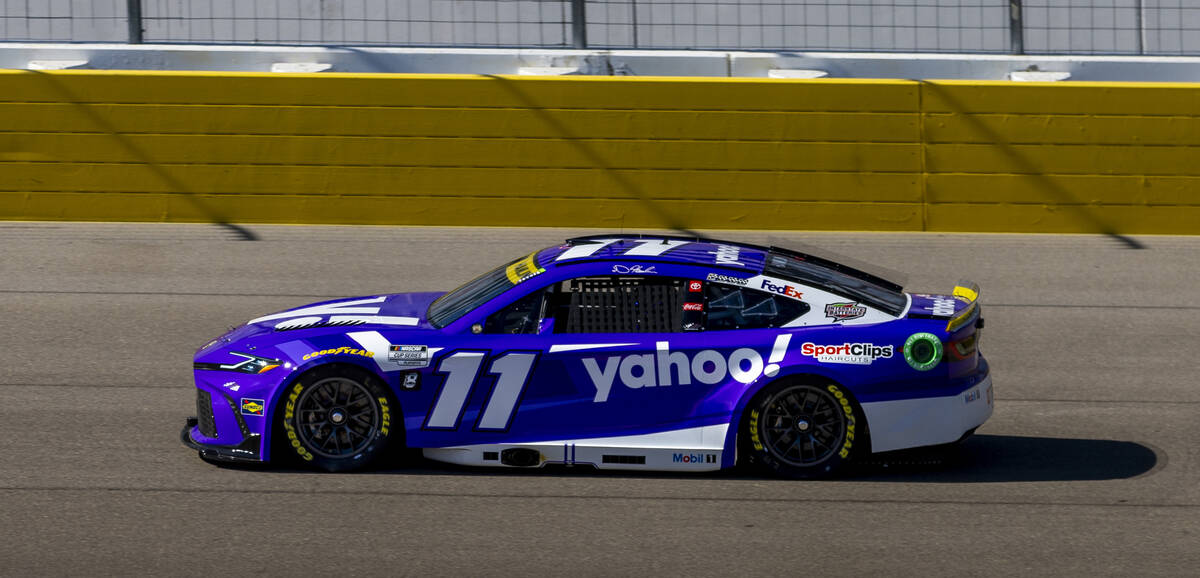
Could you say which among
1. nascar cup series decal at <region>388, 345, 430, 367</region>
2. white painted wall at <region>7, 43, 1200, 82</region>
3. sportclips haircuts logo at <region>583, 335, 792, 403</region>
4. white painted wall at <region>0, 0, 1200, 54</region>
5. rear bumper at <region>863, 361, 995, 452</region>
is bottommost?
rear bumper at <region>863, 361, 995, 452</region>

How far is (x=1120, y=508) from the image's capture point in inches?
266

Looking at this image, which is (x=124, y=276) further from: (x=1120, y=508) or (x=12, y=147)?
(x=1120, y=508)

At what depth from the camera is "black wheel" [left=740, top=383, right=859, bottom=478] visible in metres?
7.01

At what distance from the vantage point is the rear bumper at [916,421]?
7008mm

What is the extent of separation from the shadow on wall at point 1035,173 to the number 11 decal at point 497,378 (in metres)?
7.20

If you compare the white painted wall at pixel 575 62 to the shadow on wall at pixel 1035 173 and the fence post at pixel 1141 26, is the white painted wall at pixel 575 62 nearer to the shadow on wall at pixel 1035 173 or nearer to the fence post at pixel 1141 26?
the fence post at pixel 1141 26

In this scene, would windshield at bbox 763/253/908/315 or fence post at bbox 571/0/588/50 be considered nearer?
windshield at bbox 763/253/908/315

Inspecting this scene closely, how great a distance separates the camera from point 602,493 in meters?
6.90

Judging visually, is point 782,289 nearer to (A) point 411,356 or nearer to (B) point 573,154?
(A) point 411,356

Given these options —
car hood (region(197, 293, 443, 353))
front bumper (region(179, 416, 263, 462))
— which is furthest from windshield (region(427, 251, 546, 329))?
front bumper (region(179, 416, 263, 462))

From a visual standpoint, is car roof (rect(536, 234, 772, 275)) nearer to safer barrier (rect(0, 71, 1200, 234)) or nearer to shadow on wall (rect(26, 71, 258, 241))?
safer barrier (rect(0, 71, 1200, 234))

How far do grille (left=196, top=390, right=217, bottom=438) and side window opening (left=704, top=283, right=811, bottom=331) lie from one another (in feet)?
8.38

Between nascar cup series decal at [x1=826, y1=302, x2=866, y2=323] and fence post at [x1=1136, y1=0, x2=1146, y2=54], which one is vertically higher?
fence post at [x1=1136, y1=0, x2=1146, y2=54]

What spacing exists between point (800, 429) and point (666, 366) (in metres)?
0.74
